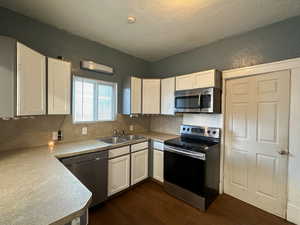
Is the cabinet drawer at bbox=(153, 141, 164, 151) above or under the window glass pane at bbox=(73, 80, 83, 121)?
under

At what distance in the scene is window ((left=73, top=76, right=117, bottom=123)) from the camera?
8.38 feet

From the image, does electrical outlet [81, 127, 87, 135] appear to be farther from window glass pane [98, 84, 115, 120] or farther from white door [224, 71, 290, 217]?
white door [224, 71, 290, 217]

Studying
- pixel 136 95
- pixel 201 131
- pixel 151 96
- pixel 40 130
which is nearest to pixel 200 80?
pixel 201 131

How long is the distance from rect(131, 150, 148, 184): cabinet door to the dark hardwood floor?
0.32 m

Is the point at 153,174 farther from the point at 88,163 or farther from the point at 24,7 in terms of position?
the point at 24,7

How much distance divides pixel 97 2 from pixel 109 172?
2.32m

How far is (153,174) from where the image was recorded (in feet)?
9.38

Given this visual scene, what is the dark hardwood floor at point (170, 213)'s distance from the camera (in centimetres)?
190

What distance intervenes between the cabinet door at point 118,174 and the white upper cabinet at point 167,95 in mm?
1204

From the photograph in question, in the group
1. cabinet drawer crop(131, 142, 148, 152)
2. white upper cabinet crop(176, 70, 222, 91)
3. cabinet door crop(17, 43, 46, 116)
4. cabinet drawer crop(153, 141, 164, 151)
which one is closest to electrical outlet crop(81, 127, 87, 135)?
cabinet door crop(17, 43, 46, 116)

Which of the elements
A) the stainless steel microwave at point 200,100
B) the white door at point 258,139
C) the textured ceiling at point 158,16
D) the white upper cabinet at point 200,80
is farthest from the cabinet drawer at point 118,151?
the textured ceiling at point 158,16

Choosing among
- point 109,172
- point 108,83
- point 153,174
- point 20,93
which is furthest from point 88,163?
point 108,83

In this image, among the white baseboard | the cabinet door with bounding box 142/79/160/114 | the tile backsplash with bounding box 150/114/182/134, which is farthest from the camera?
the tile backsplash with bounding box 150/114/182/134

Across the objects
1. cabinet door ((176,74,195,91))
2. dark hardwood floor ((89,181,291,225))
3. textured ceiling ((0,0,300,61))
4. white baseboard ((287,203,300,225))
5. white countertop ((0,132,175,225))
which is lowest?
dark hardwood floor ((89,181,291,225))
